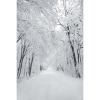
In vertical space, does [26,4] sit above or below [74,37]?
above

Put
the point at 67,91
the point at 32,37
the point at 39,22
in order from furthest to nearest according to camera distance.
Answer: the point at 32,37
the point at 39,22
the point at 67,91

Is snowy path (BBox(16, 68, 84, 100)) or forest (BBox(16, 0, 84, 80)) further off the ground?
forest (BBox(16, 0, 84, 80))

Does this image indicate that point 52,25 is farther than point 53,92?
Yes

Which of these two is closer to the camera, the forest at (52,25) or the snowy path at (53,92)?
the snowy path at (53,92)

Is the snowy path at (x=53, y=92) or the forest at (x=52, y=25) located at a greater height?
the forest at (x=52, y=25)

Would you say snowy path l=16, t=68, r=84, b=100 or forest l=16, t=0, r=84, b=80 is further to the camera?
forest l=16, t=0, r=84, b=80

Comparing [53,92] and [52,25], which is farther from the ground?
[52,25]
